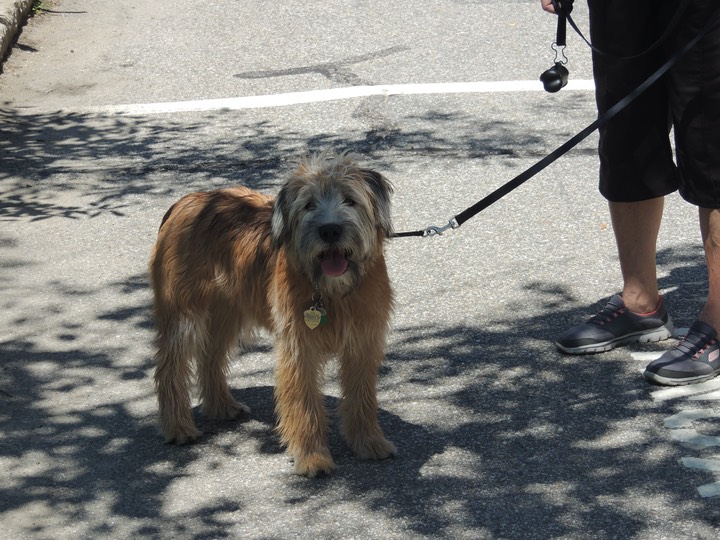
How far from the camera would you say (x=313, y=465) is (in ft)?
14.2

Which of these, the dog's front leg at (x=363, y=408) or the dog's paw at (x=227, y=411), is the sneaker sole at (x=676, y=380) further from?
the dog's paw at (x=227, y=411)

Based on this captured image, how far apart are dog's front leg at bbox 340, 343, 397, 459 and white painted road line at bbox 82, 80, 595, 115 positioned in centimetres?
494

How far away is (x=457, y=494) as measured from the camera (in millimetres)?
4137

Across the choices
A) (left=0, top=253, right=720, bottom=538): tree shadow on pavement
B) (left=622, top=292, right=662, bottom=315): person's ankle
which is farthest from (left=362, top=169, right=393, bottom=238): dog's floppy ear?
(left=622, top=292, right=662, bottom=315): person's ankle

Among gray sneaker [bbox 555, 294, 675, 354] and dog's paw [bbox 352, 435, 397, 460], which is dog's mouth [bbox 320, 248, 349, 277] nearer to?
dog's paw [bbox 352, 435, 397, 460]

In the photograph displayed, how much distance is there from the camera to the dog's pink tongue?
3959mm

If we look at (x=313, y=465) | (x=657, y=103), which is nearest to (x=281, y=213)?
(x=313, y=465)

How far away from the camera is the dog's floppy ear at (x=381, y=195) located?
405cm

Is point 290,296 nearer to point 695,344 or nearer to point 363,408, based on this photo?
point 363,408

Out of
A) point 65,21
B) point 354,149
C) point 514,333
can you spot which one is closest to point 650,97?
point 514,333

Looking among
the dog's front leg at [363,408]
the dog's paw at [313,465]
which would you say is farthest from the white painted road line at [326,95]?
the dog's paw at [313,465]

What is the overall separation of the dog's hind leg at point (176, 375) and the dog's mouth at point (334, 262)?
939 millimetres

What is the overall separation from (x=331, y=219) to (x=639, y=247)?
1.95 metres

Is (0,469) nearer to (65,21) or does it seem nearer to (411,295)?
(411,295)
